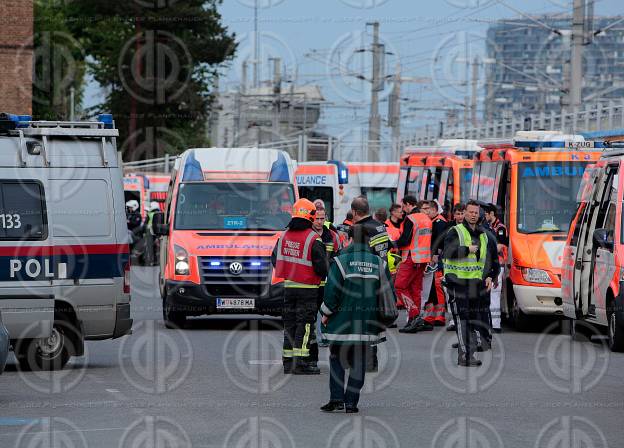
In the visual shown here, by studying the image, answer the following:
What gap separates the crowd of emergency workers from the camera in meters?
12.0

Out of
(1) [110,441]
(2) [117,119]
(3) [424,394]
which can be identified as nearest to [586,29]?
(3) [424,394]

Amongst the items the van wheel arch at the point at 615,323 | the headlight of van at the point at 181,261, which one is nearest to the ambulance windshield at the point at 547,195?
the van wheel arch at the point at 615,323

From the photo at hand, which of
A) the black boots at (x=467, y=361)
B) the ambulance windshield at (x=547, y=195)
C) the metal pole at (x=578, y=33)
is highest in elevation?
the metal pole at (x=578, y=33)

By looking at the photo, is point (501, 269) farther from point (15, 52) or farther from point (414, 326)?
point (15, 52)

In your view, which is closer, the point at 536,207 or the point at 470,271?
the point at 470,271

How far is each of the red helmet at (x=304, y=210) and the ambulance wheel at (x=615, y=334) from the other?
4.28 metres

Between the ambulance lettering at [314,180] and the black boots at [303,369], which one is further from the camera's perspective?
the ambulance lettering at [314,180]

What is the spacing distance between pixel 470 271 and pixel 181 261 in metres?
5.41

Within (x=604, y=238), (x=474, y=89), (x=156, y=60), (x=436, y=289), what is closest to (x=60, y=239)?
(x=604, y=238)

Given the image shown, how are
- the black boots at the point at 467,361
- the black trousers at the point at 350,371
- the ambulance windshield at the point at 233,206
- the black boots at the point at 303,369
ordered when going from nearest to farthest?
the black trousers at the point at 350,371
the black boots at the point at 303,369
the black boots at the point at 467,361
the ambulance windshield at the point at 233,206

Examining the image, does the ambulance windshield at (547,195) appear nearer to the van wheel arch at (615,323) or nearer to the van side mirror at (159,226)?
the van wheel arch at (615,323)

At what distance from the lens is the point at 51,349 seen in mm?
15281

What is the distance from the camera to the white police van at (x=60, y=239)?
Answer: 1491 cm

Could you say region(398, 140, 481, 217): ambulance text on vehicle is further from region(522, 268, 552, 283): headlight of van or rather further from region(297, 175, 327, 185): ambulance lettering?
region(297, 175, 327, 185): ambulance lettering
